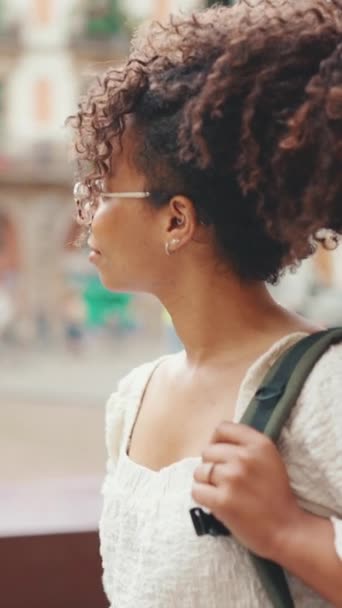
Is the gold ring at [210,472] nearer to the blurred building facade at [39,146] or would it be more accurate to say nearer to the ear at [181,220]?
the ear at [181,220]

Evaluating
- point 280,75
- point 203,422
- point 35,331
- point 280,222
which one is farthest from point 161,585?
point 35,331

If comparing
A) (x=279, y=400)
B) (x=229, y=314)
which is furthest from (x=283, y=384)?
(x=229, y=314)

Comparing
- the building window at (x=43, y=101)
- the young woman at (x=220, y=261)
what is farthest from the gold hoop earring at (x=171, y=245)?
the building window at (x=43, y=101)

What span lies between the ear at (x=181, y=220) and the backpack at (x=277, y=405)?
14 centimetres

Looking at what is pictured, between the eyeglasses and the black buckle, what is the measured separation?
0.30 m

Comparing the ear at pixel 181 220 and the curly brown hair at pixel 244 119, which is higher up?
the curly brown hair at pixel 244 119

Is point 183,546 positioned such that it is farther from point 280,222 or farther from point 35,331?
point 35,331

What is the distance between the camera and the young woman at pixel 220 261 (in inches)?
32.9

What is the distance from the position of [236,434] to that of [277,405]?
1.7 inches

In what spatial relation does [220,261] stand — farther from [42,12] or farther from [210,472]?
[42,12]

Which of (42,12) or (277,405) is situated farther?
(42,12)

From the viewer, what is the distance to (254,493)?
833 mm

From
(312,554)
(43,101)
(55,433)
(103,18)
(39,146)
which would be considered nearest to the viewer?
(312,554)

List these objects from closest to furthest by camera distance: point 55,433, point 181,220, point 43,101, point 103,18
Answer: point 181,220
point 55,433
point 103,18
point 43,101
